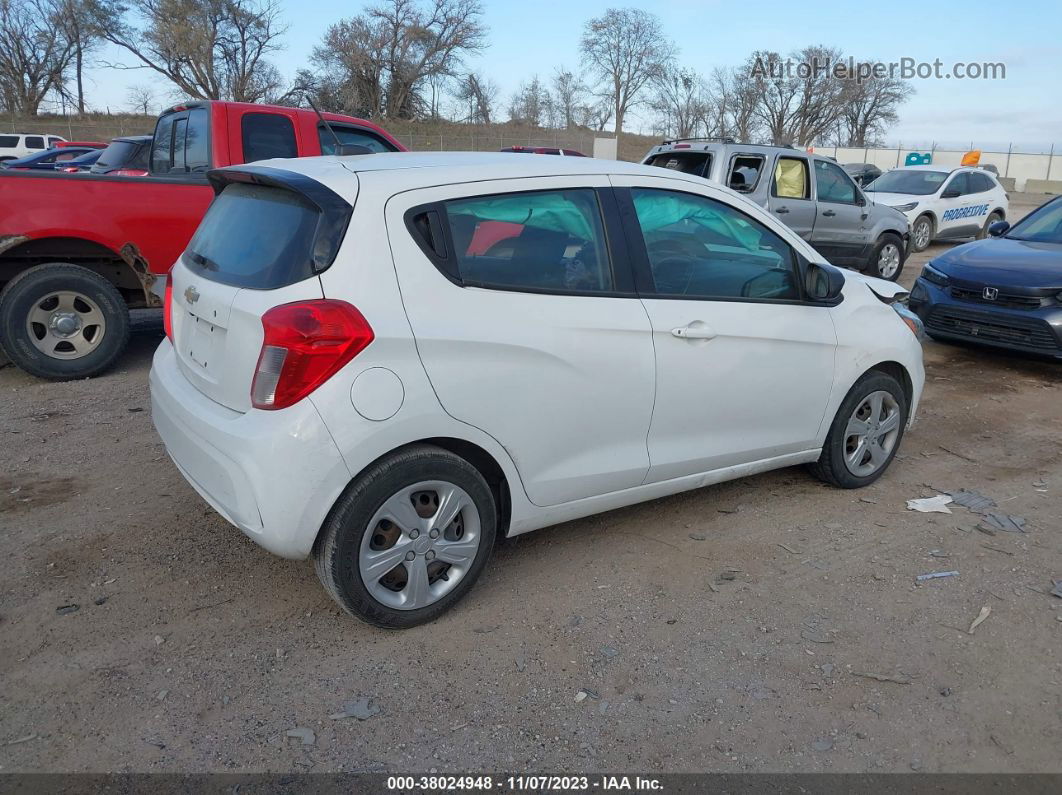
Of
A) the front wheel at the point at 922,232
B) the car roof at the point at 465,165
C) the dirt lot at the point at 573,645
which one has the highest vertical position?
the car roof at the point at 465,165

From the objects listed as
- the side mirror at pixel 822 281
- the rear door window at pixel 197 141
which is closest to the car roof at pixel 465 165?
the side mirror at pixel 822 281

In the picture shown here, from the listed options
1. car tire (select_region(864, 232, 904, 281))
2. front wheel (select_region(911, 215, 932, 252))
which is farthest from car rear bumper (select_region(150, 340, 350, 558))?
front wheel (select_region(911, 215, 932, 252))

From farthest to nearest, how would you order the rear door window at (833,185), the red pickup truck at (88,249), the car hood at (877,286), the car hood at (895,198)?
the car hood at (895,198) < the rear door window at (833,185) < the red pickup truck at (88,249) < the car hood at (877,286)

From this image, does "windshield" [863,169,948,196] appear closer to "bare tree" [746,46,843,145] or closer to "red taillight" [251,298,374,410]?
"red taillight" [251,298,374,410]

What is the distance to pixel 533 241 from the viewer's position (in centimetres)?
340

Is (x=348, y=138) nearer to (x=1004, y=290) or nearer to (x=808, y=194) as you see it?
(x=1004, y=290)

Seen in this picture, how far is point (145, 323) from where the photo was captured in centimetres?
855

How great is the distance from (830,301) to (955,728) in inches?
85.8

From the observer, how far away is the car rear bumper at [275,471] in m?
2.84

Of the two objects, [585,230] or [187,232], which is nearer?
[585,230]

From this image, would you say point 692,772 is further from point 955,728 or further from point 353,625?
point 353,625

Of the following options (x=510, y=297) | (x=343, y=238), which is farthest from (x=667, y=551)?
(x=343, y=238)

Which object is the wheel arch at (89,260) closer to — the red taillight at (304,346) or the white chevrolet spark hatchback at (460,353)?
the white chevrolet spark hatchback at (460,353)

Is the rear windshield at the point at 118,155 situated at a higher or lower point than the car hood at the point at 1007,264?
higher
